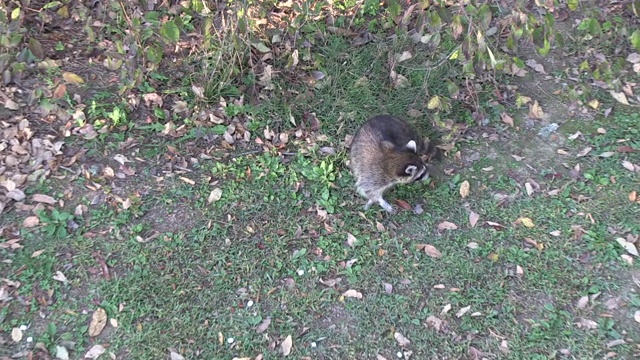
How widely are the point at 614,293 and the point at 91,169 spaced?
3.97 m

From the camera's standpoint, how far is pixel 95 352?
11.1ft

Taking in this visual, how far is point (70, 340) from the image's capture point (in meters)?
3.43

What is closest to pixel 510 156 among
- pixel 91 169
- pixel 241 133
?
pixel 241 133

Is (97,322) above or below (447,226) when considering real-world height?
above

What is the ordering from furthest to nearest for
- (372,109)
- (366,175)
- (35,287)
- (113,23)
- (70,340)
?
(113,23), (372,109), (366,175), (35,287), (70,340)

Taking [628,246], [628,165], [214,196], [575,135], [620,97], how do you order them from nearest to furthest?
[628,246] → [214,196] → [628,165] → [575,135] → [620,97]

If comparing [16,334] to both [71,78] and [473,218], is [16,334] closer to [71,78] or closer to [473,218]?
[71,78]

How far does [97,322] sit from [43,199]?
1165mm

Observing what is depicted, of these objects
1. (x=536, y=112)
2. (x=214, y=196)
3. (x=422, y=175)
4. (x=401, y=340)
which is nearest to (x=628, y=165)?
(x=536, y=112)

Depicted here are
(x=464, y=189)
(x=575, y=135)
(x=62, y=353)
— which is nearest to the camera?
(x=62, y=353)

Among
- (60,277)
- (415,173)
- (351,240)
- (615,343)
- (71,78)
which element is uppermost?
(71,78)

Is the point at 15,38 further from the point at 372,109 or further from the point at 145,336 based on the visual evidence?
the point at 372,109

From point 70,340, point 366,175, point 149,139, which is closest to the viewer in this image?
point 70,340

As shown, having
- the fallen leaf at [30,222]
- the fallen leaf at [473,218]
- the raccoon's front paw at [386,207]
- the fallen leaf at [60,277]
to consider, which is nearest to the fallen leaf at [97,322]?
the fallen leaf at [60,277]
